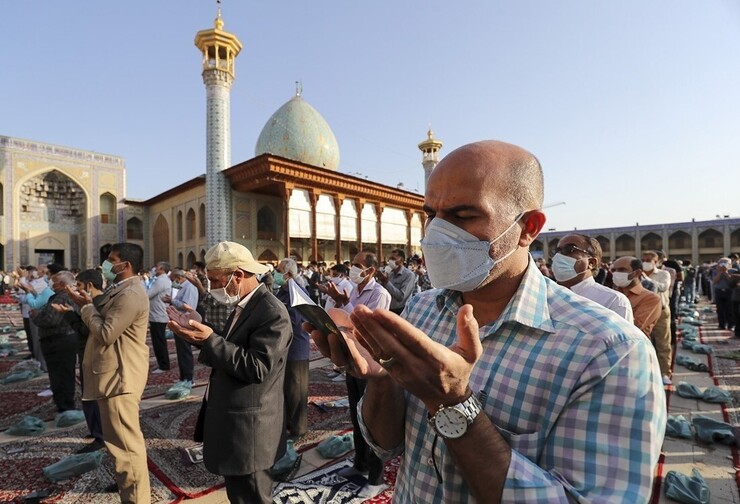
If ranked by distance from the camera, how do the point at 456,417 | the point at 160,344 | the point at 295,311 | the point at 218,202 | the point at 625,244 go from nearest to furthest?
the point at 456,417 → the point at 295,311 → the point at 160,344 → the point at 218,202 → the point at 625,244

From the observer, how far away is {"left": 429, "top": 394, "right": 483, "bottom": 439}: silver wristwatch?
77 centimetres

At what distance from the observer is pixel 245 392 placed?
204 centimetres

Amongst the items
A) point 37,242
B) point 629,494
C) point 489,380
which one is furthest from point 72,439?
point 37,242

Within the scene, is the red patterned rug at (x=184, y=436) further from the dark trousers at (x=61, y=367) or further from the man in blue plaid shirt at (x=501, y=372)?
the man in blue plaid shirt at (x=501, y=372)

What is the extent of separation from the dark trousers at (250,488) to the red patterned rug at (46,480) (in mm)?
1012

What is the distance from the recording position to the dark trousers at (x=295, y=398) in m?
3.62

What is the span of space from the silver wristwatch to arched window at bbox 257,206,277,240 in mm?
20840

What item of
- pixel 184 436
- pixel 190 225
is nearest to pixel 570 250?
pixel 184 436

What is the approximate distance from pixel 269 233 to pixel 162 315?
1568 cm

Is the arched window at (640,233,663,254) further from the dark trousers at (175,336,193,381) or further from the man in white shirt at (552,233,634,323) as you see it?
the dark trousers at (175,336,193,381)

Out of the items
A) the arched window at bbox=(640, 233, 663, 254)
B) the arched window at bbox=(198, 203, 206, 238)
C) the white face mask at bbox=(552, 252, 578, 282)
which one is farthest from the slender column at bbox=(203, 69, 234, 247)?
the arched window at bbox=(640, 233, 663, 254)

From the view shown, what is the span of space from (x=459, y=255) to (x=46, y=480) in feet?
12.2

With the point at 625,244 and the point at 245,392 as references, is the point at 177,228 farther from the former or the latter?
the point at 625,244

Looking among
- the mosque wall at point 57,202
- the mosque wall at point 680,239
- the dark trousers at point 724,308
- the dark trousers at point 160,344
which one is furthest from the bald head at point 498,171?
the mosque wall at point 680,239
